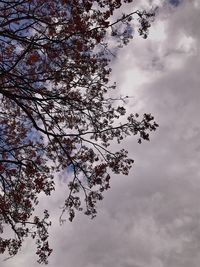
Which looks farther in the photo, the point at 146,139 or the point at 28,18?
the point at 146,139

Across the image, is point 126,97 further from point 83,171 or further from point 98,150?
point 83,171

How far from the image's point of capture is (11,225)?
1273 centimetres

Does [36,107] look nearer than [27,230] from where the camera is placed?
Yes

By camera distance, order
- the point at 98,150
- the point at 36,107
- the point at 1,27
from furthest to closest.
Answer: the point at 98,150
the point at 36,107
the point at 1,27

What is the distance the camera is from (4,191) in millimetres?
13266

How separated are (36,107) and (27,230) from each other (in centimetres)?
413

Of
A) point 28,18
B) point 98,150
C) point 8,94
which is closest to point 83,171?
point 98,150

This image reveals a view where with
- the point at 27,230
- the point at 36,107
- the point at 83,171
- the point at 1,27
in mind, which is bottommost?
the point at 27,230

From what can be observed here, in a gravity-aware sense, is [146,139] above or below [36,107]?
below

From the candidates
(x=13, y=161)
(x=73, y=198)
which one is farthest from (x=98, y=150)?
(x=13, y=161)

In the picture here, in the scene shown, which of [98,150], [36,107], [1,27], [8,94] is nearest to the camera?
[8,94]

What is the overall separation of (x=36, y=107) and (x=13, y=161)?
1.88 metres

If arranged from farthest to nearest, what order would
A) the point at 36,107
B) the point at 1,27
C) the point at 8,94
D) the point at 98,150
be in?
the point at 98,150, the point at 36,107, the point at 1,27, the point at 8,94

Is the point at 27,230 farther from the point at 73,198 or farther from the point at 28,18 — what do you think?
the point at 28,18
